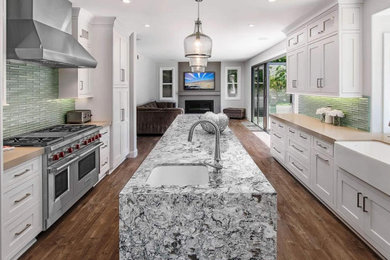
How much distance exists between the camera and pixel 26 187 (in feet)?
8.64

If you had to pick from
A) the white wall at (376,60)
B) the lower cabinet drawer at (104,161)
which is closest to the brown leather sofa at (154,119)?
the lower cabinet drawer at (104,161)

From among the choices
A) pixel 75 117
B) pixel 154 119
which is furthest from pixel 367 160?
pixel 154 119

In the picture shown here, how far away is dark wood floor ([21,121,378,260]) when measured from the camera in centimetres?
261

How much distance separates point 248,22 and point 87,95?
2970mm

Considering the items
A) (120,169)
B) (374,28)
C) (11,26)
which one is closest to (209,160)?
(11,26)

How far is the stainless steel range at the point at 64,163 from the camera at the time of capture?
2955mm

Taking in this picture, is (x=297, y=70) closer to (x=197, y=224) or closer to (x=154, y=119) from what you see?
(x=197, y=224)

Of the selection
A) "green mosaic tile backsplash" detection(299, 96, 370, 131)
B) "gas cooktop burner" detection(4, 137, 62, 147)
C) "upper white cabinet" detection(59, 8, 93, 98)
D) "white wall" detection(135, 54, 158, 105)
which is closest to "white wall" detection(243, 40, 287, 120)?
"green mosaic tile backsplash" detection(299, 96, 370, 131)

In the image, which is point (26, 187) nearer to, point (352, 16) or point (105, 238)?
point (105, 238)

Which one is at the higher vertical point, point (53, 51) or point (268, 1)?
point (268, 1)

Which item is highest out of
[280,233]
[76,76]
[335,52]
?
[335,52]

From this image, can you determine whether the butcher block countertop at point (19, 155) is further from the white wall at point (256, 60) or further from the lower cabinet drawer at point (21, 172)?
the white wall at point (256, 60)

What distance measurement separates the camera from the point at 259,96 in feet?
36.0

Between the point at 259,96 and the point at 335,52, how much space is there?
696 centimetres
